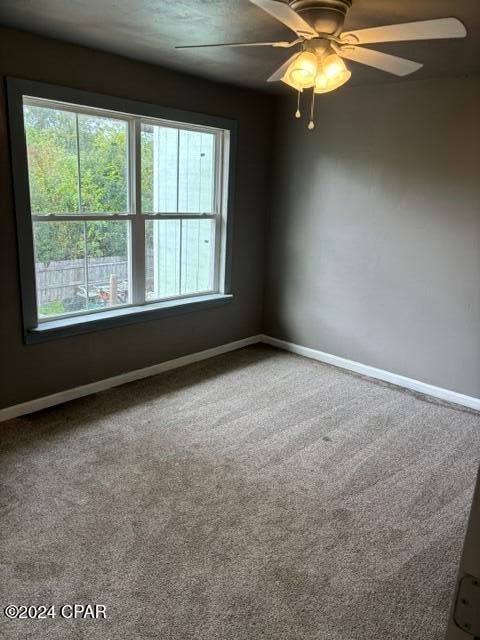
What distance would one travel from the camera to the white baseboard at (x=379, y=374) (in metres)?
3.71

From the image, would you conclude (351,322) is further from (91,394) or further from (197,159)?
(91,394)

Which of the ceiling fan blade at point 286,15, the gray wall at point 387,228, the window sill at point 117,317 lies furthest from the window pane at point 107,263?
the ceiling fan blade at point 286,15

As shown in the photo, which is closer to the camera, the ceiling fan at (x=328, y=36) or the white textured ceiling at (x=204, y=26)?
the ceiling fan at (x=328, y=36)

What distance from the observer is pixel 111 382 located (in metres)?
3.74

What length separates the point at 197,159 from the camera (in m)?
4.09

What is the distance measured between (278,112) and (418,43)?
1942 millimetres

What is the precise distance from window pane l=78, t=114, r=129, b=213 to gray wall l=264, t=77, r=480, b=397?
5.37 feet

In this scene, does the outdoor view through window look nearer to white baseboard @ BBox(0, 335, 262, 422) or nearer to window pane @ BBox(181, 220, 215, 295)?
window pane @ BBox(181, 220, 215, 295)

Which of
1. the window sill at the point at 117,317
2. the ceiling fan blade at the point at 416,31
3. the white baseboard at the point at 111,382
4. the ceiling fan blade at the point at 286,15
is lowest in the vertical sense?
the white baseboard at the point at 111,382

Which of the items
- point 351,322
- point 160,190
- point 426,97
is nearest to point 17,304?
point 160,190

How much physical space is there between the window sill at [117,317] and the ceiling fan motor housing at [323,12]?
237cm

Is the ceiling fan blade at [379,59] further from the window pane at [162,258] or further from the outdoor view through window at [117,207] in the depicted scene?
the window pane at [162,258]

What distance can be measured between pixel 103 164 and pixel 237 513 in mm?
2510

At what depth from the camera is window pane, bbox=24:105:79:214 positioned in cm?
303
